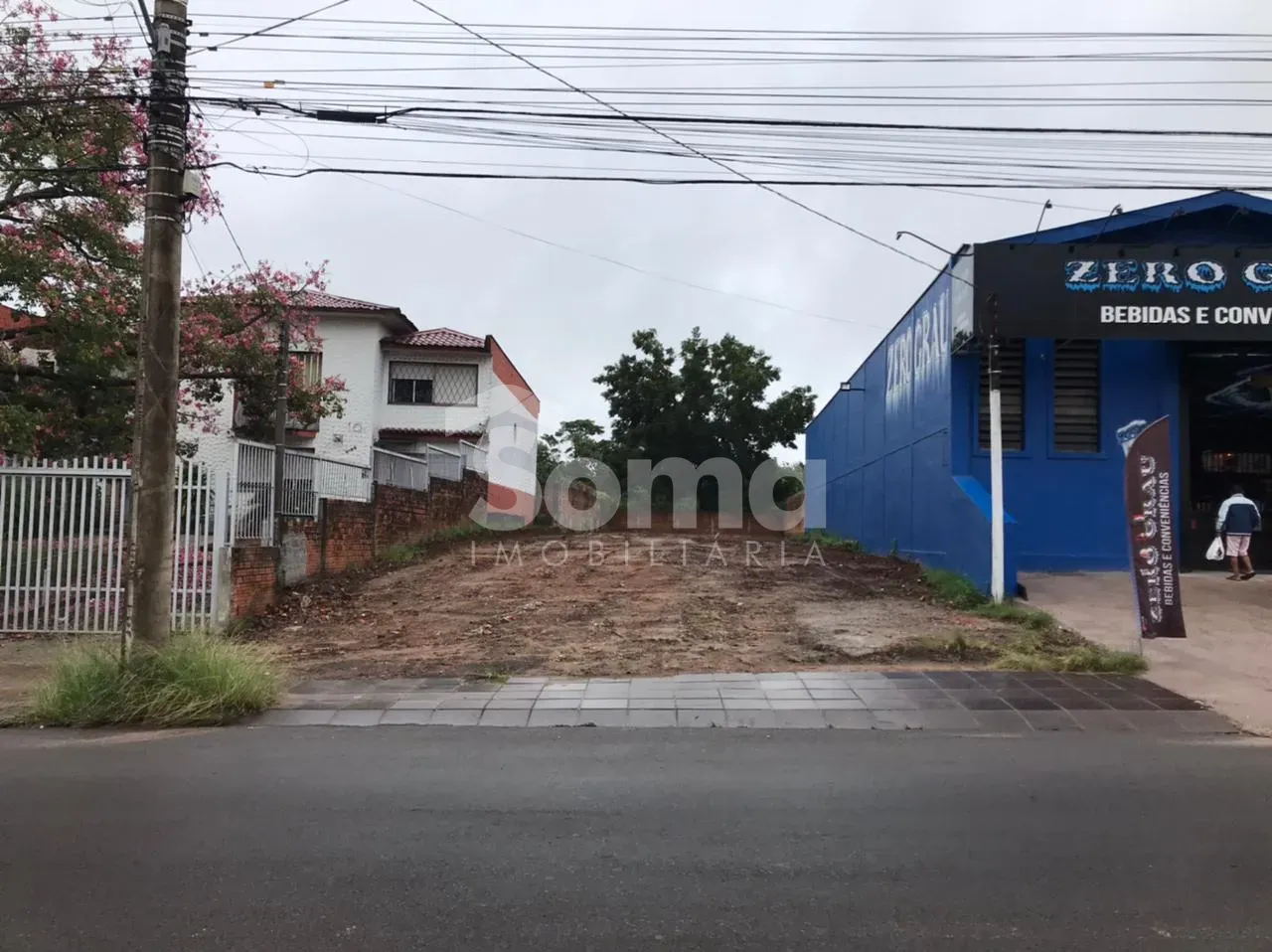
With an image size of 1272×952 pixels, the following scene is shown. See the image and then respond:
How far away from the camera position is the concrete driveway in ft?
25.5

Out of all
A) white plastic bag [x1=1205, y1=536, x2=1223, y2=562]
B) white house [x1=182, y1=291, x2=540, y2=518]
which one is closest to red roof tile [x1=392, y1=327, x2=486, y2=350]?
white house [x1=182, y1=291, x2=540, y2=518]

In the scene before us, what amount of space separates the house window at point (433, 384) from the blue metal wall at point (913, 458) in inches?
431

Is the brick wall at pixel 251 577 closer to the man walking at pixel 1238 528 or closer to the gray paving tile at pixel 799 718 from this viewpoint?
the gray paving tile at pixel 799 718

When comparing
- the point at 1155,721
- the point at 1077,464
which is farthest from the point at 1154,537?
the point at 1077,464

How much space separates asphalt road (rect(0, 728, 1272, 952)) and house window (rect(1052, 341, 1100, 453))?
329 inches

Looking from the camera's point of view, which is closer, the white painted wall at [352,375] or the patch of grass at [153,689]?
the patch of grass at [153,689]

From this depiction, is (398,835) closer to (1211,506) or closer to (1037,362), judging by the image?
(1037,362)

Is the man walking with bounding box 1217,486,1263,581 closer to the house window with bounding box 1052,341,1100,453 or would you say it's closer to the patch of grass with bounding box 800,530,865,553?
the house window with bounding box 1052,341,1100,453

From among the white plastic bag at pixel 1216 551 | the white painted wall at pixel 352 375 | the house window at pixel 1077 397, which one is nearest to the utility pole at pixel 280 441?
the white painted wall at pixel 352 375

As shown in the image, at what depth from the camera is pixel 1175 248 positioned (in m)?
12.6

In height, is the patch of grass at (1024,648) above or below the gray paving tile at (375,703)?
above

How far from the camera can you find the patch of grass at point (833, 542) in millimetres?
21875

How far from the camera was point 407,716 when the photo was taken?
725 centimetres

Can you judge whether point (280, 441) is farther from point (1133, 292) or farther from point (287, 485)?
point (1133, 292)
